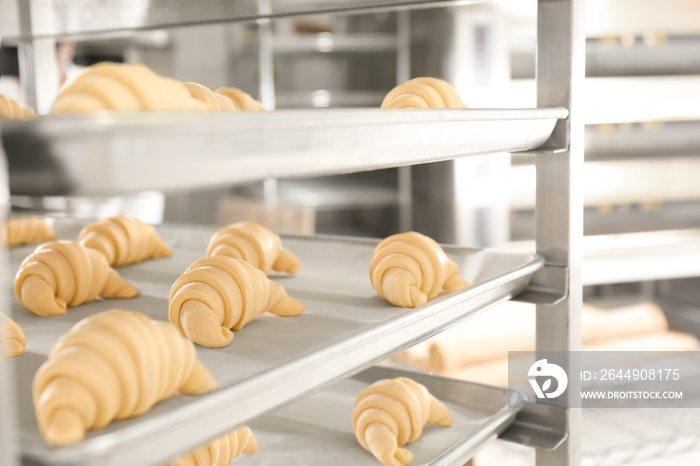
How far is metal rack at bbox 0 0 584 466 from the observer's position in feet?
1.31

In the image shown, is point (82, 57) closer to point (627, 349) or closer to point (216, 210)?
point (216, 210)

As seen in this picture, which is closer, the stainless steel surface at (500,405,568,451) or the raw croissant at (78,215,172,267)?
the stainless steel surface at (500,405,568,451)

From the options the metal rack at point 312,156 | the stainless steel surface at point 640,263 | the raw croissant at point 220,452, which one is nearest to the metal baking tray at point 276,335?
the metal rack at point 312,156

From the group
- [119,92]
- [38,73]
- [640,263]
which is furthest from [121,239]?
[640,263]

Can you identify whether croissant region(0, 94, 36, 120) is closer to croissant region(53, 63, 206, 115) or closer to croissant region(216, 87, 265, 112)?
croissant region(216, 87, 265, 112)

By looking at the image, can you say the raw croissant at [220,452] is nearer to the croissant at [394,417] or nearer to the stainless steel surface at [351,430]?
the stainless steel surface at [351,430]

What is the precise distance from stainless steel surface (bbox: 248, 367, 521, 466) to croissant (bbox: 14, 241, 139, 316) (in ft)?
0.94

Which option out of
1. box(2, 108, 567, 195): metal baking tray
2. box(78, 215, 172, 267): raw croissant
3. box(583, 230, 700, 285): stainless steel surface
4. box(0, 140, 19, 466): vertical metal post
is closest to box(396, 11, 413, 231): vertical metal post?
box(583, 230, 700, 285): stainless steel surface

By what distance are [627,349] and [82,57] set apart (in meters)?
3.06

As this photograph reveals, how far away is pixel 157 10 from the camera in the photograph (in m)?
1.00

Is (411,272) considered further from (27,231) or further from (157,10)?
(27,231)

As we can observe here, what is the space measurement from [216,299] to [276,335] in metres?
0.08

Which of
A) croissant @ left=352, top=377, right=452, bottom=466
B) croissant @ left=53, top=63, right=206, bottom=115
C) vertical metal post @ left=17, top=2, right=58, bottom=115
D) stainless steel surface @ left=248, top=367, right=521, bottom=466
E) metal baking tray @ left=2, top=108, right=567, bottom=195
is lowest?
stainless steel surface @ left=248, top=367, right=521, bottom=466

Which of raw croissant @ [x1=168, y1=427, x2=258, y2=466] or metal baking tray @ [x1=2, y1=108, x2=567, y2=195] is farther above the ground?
metal baking tray @ [x1=2, y1=108, x2=567, y2=195]
